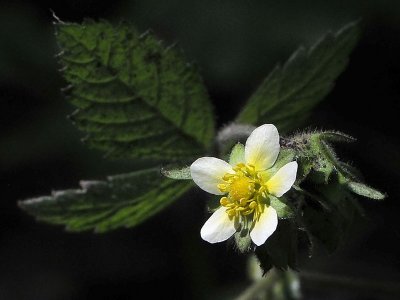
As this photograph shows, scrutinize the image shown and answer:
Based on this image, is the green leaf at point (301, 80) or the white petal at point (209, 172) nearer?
the white petal at point (209, 172)

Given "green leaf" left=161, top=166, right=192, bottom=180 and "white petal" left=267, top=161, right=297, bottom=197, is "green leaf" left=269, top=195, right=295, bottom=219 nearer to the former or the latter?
"white petal" left=267, top=161, right=297, bottom=197

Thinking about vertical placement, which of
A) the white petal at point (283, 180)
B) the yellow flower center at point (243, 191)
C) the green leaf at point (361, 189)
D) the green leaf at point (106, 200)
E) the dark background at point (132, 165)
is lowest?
the green leaf at point (361, 189)

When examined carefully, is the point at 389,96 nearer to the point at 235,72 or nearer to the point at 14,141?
the point at 235,72

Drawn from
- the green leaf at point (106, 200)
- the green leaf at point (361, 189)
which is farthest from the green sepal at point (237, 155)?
the green leaf at point (106, 200)

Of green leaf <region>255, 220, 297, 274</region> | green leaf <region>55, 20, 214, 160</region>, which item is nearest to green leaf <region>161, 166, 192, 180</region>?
green leaf <region>255, 220, 297, 274</region>

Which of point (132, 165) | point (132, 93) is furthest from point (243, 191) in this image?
point (132, 165)

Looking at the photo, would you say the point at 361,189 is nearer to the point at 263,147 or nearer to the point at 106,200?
the point at 263,147

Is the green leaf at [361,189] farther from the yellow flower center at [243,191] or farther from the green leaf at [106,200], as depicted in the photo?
the green leaf at [106,200]

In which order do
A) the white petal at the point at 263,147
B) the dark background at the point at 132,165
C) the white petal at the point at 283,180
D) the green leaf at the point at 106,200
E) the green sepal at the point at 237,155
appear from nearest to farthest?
the white petal at the point at 283,180, the white petal at the point at 263,147, the green sepal at the point at 237,155, the green leaf at the point at 106,200, the dark background at the point at 132,165
